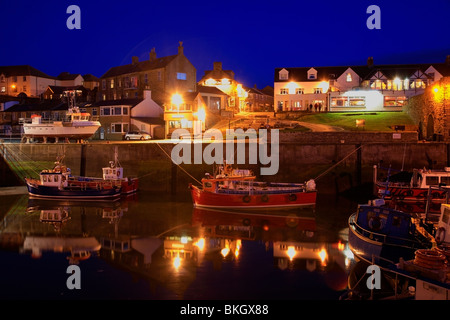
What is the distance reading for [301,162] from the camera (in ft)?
96.5

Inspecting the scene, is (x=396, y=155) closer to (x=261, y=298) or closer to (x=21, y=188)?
(x=261, y=298)

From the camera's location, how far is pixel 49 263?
596 inches

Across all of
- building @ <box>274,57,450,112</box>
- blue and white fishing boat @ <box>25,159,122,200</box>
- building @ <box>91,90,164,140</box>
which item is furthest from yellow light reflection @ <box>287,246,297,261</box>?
building @ <box>274,57,450,112</box>

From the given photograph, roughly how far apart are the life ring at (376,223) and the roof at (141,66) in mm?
37996

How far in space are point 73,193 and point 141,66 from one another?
2795cm

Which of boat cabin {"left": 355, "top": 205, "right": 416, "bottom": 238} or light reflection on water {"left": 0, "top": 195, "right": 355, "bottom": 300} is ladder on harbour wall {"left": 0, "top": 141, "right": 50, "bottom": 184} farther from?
boat cabin {"left": 355, "top": 205, "right": 416, "bottom": 238}

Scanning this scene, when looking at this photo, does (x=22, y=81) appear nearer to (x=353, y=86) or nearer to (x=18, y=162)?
(x=18, y=162)

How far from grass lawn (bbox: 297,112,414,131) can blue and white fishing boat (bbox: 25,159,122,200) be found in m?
20.3

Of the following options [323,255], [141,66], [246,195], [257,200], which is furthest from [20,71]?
[323,255]

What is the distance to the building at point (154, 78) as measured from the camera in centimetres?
4891

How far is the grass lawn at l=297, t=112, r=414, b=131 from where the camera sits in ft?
120

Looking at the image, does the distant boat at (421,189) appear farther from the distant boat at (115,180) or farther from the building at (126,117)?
the building at (126,117)
